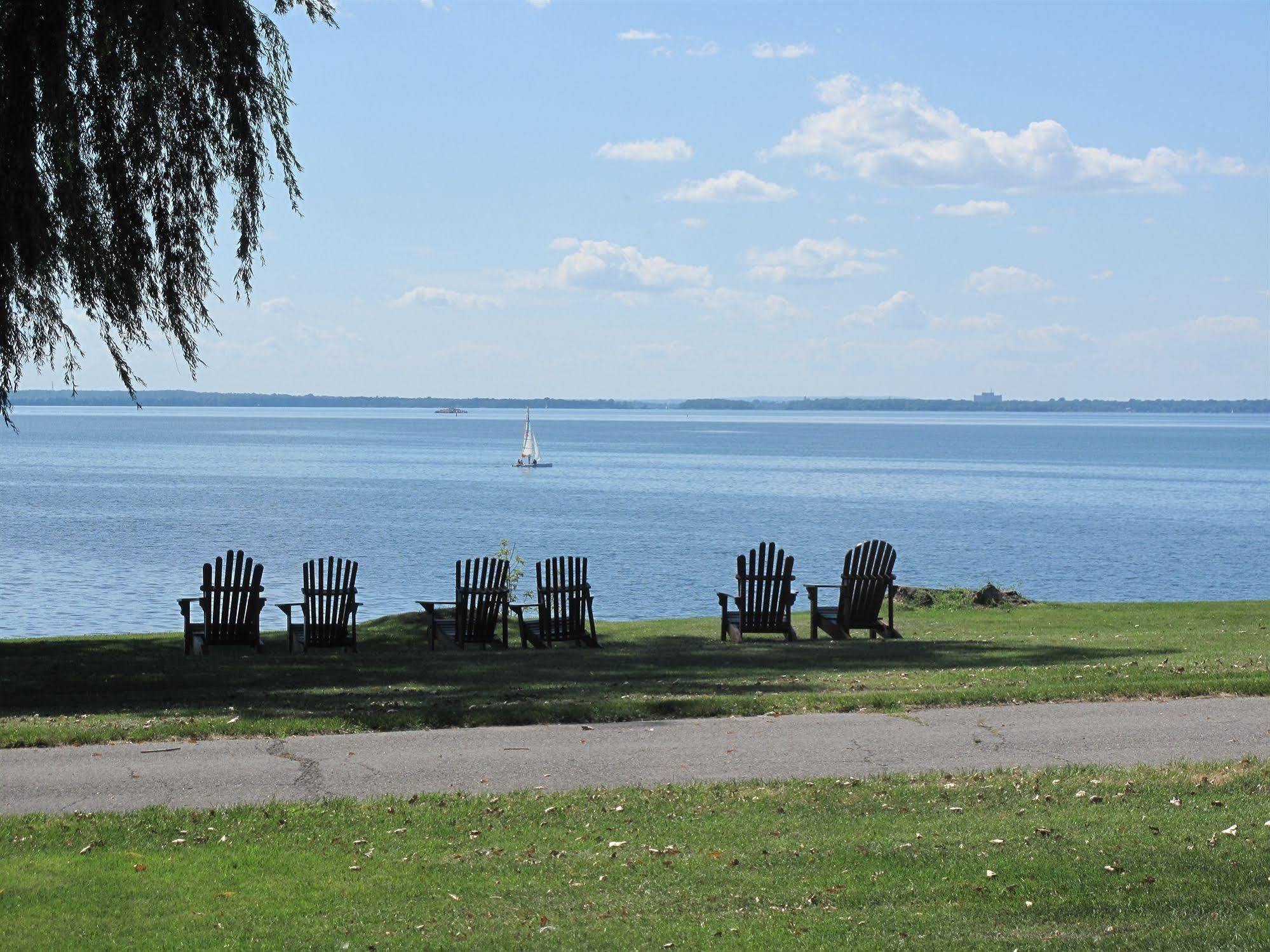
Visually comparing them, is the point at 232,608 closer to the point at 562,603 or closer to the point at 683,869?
the point at 562,603

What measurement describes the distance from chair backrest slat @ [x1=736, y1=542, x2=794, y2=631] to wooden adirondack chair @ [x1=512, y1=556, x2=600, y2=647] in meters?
2.21

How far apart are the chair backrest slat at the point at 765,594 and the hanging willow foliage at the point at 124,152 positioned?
793 centimetres

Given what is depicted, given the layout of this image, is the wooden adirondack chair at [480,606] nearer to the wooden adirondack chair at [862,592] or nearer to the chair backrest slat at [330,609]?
the chair backrest slat at [330,609]

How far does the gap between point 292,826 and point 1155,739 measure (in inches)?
235

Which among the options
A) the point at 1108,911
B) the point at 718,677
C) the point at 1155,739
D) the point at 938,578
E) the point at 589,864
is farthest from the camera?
the point at 938,578

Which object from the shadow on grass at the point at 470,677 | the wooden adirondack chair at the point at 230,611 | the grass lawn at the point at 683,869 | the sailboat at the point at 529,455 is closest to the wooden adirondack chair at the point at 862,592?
the shadow on grass at the point at 470,677

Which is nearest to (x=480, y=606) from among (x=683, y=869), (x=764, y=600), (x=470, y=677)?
(x=764, y=600)

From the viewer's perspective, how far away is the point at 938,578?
42062 millimetres

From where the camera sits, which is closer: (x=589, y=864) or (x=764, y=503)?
(x=589, y=864)

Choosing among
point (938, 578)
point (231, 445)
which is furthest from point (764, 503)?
point (231, 445)

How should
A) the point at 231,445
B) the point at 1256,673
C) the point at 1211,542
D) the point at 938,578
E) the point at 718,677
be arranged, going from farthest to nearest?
the point at 231,445 → the point at 1211,542 → the point at 938,578 → the point at 718,677 → the point at 1256,673

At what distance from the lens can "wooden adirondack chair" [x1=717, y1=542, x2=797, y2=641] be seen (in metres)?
18.8

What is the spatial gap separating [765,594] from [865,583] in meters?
1.42

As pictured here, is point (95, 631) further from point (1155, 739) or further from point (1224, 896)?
point (1224, 896)
